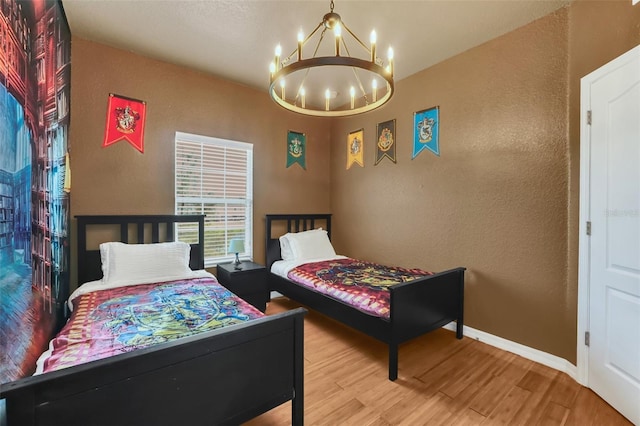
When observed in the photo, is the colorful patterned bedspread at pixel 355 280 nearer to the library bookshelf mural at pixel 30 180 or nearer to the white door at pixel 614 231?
the white door at pixel 614 231

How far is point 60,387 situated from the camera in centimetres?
93

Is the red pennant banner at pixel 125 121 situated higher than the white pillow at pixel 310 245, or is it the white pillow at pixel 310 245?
the red pennant banner at pixel 125 121

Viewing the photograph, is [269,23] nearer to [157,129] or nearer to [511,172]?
[157,129]

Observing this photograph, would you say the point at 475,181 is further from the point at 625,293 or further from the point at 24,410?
the point at 24,410

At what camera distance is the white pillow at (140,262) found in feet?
7.96

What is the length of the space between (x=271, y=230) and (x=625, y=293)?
3.36 metres

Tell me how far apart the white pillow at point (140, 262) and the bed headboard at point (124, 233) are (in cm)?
19

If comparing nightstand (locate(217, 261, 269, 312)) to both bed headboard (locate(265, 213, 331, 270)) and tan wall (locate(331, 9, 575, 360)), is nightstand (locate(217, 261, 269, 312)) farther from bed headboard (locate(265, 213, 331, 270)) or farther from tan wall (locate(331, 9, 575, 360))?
tan wall (locate(331, 9, 575, 360))

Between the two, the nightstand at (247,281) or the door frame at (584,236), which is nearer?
the door frame at (584,236)

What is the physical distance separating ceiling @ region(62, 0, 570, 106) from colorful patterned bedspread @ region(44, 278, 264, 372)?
228 cm

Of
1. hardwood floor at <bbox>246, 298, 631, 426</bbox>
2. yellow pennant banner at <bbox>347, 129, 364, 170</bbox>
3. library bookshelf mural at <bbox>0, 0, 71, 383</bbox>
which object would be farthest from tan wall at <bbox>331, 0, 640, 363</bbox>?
library bookshelf mural at <bbox>0, 0, 71, 383</bbox>

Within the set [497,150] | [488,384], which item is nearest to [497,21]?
[497,150]

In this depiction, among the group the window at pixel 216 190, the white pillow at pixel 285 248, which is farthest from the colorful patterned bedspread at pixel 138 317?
the white pillow at pixel 285 248

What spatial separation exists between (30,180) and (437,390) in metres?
2.72
